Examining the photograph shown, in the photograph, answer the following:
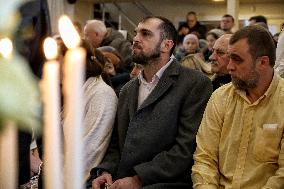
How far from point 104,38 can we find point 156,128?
244 cm

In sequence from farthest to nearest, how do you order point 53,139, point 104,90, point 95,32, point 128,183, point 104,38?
1. point 104,38
2. point 95,32
3. point 104,90
4. point 128,183
5. point 53,139

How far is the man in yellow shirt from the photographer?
2.11 metres

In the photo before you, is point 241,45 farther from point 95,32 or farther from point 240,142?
point 95,32

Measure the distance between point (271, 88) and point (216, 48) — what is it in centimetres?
91

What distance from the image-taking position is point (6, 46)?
501 millimetres

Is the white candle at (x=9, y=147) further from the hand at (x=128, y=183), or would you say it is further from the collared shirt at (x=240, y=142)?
the hand at (x=128, y=183)

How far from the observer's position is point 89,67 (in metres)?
2.80

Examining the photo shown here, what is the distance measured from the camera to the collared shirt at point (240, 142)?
2104 millimetres

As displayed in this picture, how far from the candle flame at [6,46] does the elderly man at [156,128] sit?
1892mm

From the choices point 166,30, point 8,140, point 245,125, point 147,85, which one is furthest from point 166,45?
point 8,140

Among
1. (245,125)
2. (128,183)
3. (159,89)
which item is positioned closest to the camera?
(245,125)

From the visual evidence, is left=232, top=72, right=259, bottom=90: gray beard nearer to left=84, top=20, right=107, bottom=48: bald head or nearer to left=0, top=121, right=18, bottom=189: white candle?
left=0, top=121, right=18, bottom=189: white candle

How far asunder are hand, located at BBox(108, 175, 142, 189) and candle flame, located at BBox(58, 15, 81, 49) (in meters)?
1.75

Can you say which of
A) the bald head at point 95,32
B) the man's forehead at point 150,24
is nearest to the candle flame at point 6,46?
the man's forehead at point 150,24
